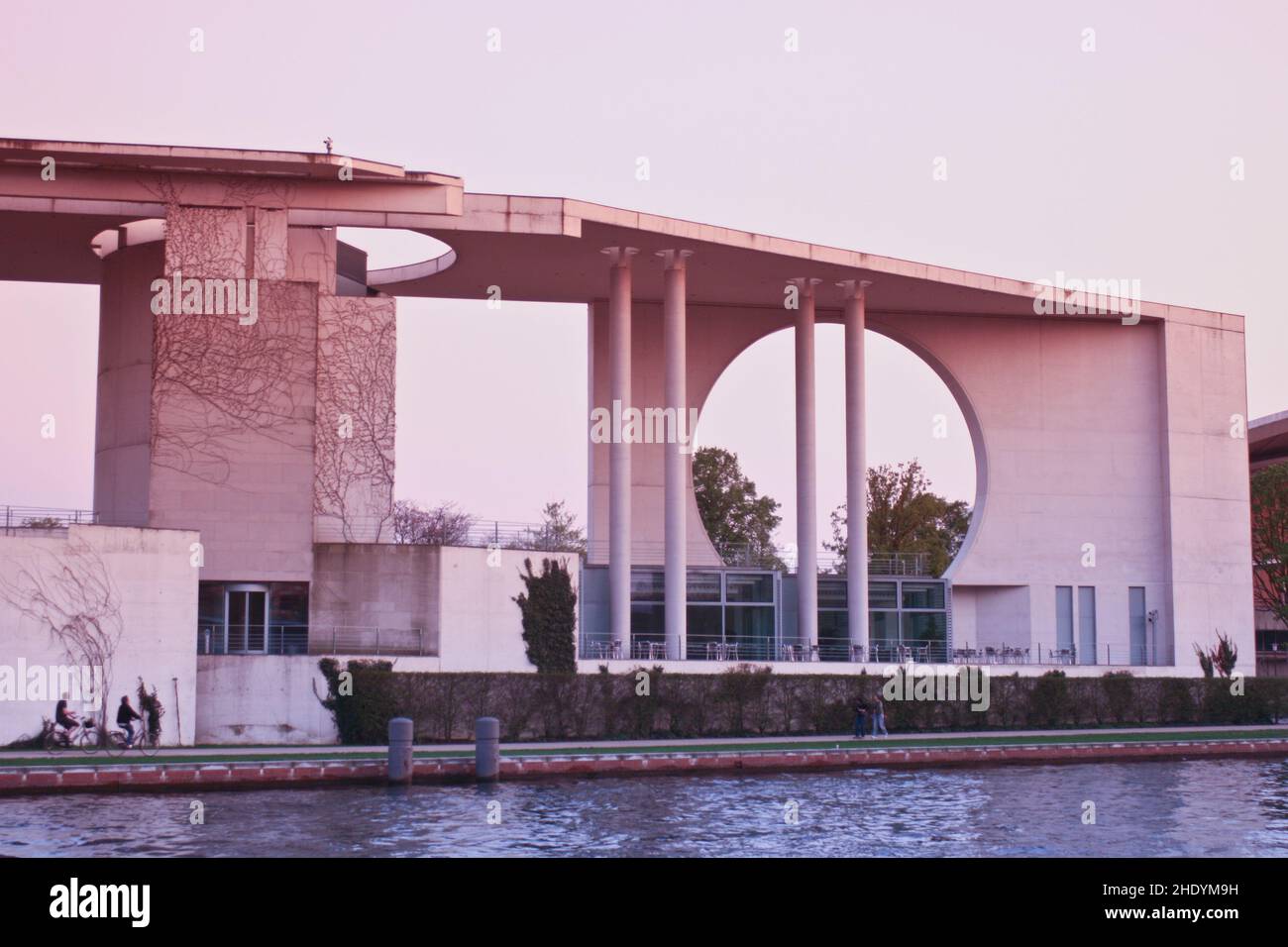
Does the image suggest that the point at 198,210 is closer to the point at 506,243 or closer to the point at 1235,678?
the point at 506,243

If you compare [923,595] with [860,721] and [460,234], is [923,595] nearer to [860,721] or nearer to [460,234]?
[860,721]

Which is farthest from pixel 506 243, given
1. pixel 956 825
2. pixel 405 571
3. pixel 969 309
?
pixel 956 825

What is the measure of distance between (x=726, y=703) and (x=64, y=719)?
42.6 ft

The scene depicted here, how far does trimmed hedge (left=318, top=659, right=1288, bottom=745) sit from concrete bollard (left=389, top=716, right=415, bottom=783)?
5414mm

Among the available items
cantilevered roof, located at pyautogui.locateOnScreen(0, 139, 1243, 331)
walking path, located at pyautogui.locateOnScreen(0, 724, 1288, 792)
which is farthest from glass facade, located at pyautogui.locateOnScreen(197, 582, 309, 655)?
cantilevered roof, located at pyautogui.locateOnScreen(0, 139, 1243, 331)

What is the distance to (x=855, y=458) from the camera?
129 ft

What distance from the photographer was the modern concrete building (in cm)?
3045

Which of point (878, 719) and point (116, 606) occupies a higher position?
point (116, 606)

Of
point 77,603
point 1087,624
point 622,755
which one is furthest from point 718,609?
point 77,603

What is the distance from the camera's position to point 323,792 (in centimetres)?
2206

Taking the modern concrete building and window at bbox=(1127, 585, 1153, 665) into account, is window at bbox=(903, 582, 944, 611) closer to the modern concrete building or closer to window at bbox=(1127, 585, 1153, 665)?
the modern concrete building

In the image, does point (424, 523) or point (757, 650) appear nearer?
point (757, 650)

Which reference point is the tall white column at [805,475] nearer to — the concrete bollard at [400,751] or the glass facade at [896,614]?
the glass facade at [896,614]

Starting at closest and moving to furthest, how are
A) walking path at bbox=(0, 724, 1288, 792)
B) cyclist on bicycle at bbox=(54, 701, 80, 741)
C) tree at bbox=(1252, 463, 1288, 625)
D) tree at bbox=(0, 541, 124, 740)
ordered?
1. walking path at bbox=(0, 724, 1288, 792)
2. cyclist on bicycle at bbox=(54, 701, 80, 741)
3. tree at bbox=(0, 541, 124, 740)
4. tree at bbox=(1252, 463, 1288, 625)
